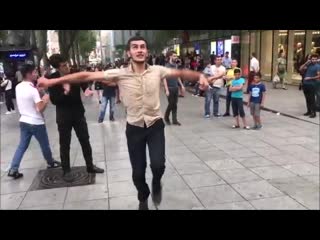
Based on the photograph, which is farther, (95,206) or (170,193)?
(170,193)

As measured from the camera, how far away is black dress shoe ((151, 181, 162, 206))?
14.2 ft

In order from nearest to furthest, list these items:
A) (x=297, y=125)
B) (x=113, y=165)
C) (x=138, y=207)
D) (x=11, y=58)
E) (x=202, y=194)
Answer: (x=138, y=207), (x=202, y=194), (x=113, y=165), (x=297, y=125), (x=11, y=58)

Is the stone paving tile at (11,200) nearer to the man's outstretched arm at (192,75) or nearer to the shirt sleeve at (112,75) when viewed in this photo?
the shirt sleeve at (112,75)

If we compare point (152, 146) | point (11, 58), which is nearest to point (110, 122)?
point (152, 146)

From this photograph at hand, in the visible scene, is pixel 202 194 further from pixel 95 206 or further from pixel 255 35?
pixel 255 35

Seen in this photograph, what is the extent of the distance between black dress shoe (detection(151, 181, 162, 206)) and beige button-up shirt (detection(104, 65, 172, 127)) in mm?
734

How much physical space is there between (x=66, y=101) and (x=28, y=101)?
2.44ft

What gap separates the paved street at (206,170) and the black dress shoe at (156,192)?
15 cm

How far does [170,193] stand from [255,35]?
63.1ft

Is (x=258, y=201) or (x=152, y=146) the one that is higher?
(x=152, y=146)

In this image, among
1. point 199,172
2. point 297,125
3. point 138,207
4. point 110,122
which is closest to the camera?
point 138,207

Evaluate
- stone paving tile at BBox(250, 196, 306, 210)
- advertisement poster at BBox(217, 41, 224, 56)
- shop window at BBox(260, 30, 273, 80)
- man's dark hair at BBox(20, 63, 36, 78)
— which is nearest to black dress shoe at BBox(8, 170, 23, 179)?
man's dark hair at BBox(20, 63, 36, 78)

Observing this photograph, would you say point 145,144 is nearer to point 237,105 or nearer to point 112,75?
point 112,75

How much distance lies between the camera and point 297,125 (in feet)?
31.0
